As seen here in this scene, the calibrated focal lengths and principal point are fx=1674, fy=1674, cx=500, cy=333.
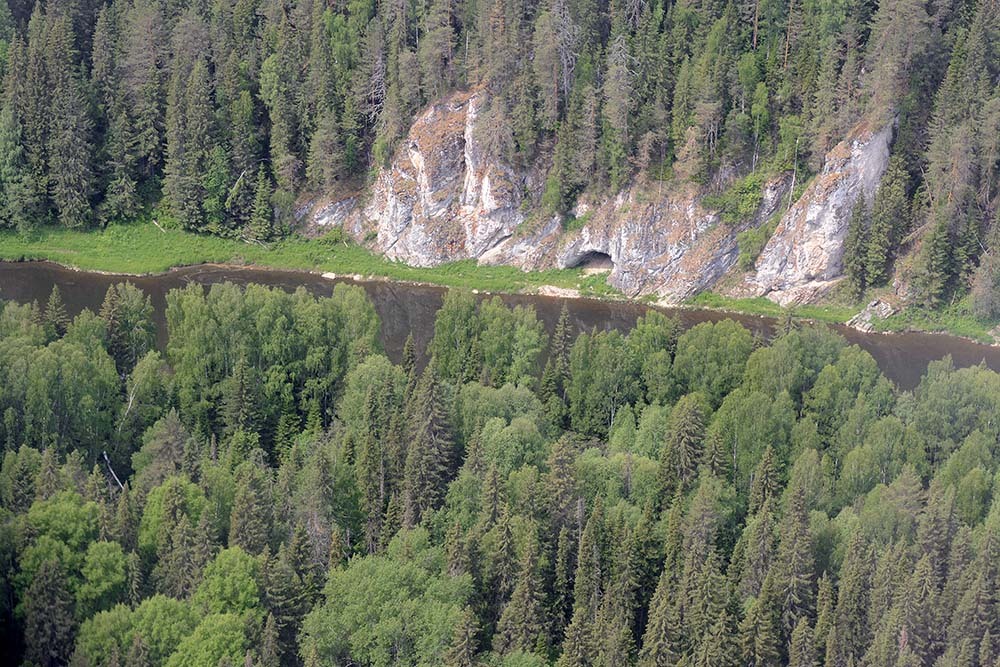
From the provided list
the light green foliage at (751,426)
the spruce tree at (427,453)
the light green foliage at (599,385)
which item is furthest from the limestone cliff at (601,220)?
the spruce tree at (427,453)

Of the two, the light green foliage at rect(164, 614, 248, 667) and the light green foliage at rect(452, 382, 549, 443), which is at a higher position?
the light green foliage at rect(452, 382, 549, 443)

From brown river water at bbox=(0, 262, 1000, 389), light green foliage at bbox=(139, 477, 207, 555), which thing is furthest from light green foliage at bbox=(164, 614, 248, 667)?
brown river water at bbox=(0, 262, 1000, 389)

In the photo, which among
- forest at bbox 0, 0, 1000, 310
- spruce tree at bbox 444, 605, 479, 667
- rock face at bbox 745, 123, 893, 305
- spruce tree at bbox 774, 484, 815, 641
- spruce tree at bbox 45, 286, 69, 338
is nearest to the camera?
spruce tree at bbox 444, 605, 479, 667

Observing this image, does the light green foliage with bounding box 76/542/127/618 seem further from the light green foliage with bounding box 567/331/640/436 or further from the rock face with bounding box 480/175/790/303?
the rock face with bounding box 480/175/790/303

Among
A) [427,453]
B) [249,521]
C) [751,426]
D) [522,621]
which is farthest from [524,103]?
[522,621]

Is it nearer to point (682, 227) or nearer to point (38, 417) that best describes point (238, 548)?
point (38, 417)

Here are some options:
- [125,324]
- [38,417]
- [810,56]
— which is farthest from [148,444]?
[810,56]
